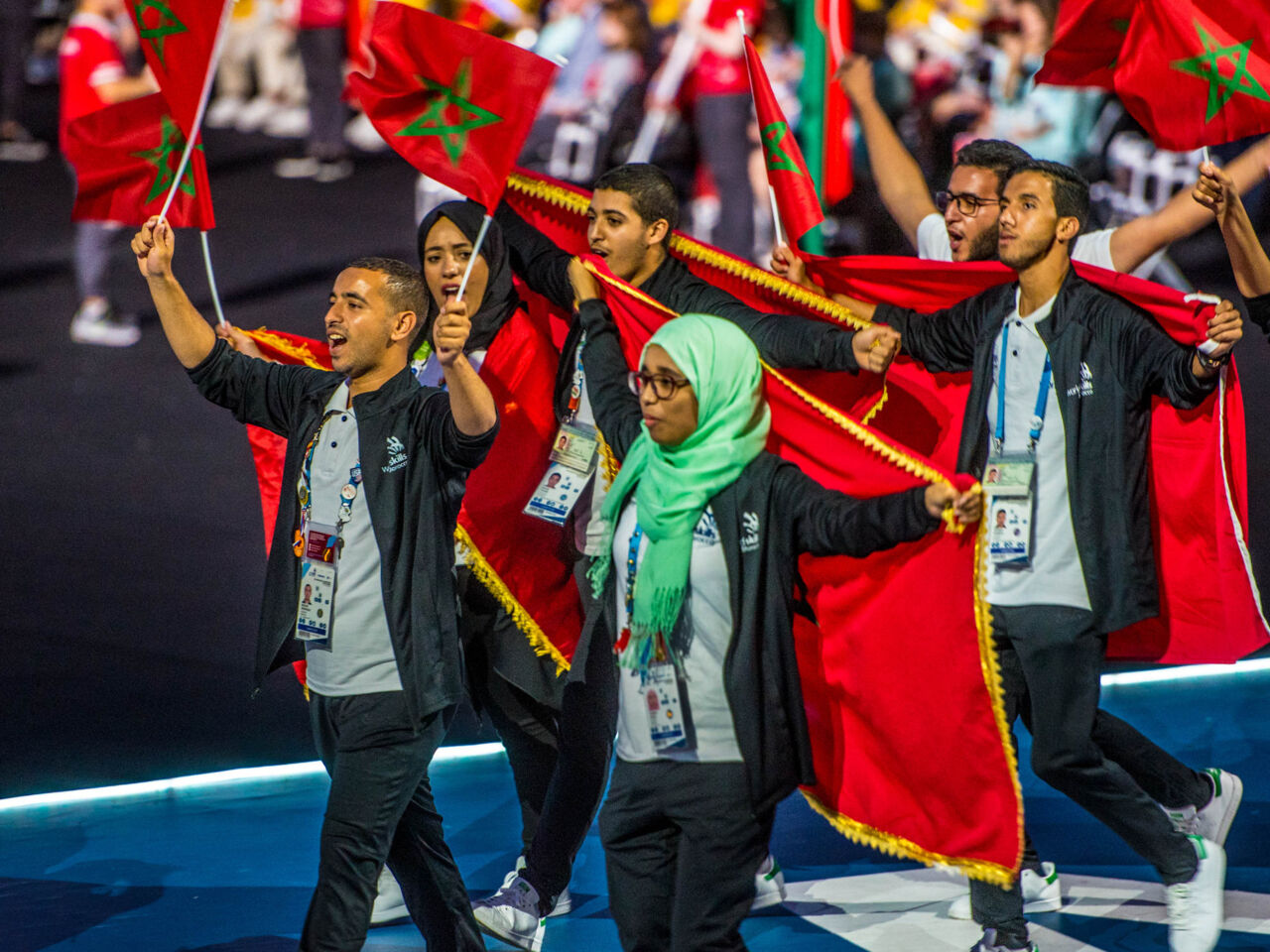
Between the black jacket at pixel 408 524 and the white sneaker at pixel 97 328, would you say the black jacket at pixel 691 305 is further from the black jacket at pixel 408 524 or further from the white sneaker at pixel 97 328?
the white sneaker at pixel 97 328

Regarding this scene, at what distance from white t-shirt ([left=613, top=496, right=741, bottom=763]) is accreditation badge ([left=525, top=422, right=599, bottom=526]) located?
1.09 metres

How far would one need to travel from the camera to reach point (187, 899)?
16.3 feet

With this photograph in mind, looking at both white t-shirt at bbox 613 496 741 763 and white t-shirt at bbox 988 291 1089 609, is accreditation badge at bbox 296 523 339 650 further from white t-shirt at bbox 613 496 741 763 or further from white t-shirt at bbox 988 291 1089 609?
white t-shirt at bbox 988 291 1089 609

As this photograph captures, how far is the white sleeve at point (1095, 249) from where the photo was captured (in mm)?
4762

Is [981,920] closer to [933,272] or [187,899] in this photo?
[933,272]

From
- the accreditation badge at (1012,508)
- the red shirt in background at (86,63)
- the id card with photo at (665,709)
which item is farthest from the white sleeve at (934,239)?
the red shirt in background at (86,63)

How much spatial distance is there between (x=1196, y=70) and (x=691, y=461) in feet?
6.98

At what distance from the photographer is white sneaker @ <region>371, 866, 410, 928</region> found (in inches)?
192

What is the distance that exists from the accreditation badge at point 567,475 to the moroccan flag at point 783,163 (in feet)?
2.99

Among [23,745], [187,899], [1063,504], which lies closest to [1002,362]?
[1063,504]

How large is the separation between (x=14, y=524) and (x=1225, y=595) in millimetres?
5640

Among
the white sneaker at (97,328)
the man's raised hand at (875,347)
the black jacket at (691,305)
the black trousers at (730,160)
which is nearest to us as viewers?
the man's raised hand at (875,347)

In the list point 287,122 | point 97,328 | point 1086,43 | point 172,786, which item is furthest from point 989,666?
point 287,122

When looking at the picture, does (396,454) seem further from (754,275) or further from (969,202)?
(969,202)
